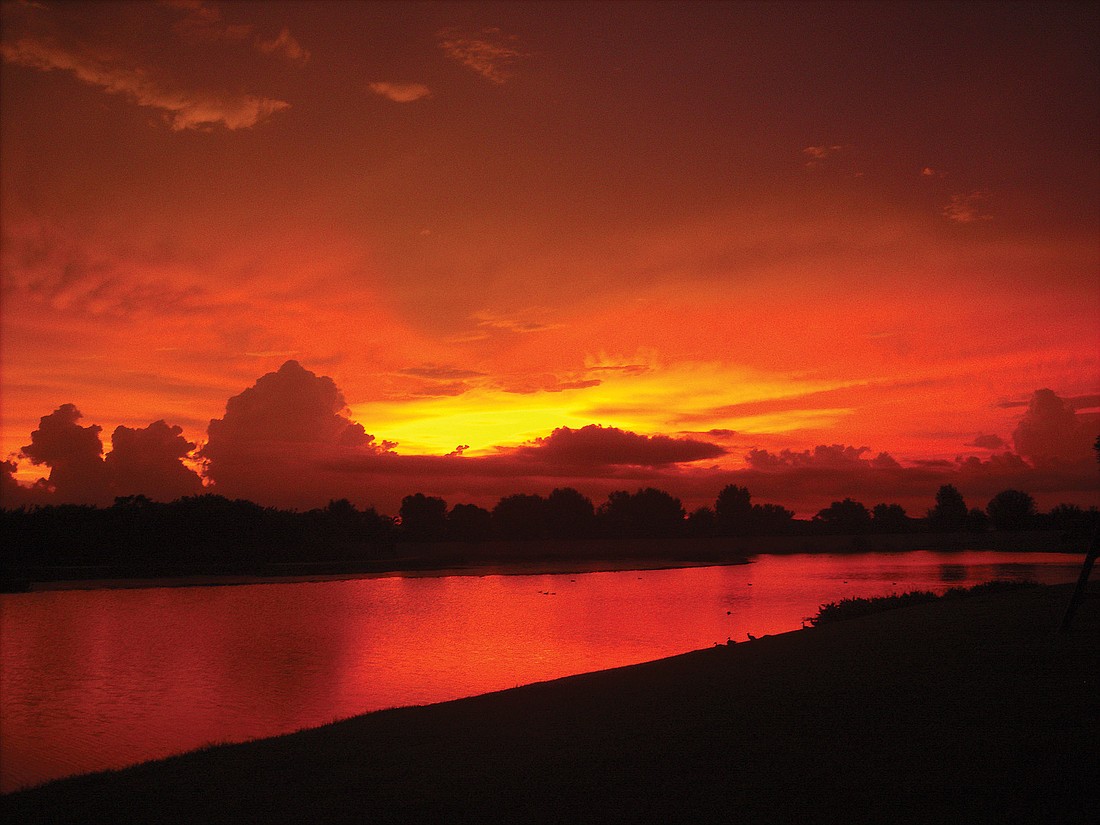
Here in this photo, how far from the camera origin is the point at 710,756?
1022 centimetres

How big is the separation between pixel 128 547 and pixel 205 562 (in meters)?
8.78

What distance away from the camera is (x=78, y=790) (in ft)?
39.6

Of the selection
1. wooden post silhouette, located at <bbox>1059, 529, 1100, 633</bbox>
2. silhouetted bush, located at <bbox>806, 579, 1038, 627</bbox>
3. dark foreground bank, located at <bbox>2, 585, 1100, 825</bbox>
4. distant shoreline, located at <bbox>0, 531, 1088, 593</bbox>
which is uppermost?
wooden post silhouette, located at <bbox>1059, 529, 1100, 633</bbox>

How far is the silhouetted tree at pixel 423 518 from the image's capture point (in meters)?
154

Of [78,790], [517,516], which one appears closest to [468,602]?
[78,790]

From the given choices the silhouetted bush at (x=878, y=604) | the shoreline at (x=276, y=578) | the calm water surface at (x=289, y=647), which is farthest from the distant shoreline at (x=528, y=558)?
the calm water surface at (x=289, y=647)

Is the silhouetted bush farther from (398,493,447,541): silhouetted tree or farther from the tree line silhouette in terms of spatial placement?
(398,493,447,541): silhouetted tree

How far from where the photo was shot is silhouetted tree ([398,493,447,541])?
154375mm

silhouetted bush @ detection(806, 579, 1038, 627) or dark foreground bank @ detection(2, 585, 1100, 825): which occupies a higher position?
dark foreground bank @ detection(2, 585, 1100, 825)

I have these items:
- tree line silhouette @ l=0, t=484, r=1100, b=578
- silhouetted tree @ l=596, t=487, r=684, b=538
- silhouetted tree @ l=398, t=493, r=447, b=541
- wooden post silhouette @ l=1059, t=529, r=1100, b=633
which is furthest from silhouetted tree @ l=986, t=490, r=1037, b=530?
wooden post silhouette @ l=1059, t=529, r=1100, b=633

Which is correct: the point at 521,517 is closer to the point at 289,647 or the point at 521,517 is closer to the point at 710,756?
the point at 289,647

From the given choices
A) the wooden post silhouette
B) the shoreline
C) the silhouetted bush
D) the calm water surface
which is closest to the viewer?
the wooden post silhouette

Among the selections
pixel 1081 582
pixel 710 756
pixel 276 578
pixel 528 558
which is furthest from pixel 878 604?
pixel 528 558

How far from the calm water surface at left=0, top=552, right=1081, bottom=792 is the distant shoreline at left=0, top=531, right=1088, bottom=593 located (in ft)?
41.0
